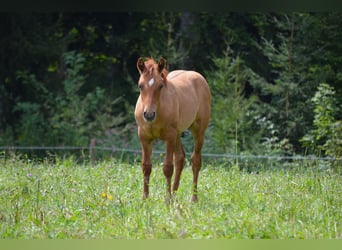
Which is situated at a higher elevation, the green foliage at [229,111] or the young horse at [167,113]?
the young horse at [167,113]

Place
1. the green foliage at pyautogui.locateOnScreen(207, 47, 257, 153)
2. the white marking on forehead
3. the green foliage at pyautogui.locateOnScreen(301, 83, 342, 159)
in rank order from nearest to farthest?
the white marking on forehead
the green foliage at pyautogui.locateOnScreen(301, 83, 342, 159)
the green foliage at pyautogui.locateOnScreen(207, 47, 257, 153)

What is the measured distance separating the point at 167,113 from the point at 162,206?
4.21 feet

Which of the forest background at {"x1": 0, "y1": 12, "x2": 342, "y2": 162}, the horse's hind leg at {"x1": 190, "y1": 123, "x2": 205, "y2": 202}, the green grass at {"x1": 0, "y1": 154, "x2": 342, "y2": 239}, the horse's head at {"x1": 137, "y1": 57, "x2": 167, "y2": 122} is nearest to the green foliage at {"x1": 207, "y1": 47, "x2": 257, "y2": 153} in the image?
the forest background at {"x1": 0, "y1": 12, "x2": 342, "y2": 162}

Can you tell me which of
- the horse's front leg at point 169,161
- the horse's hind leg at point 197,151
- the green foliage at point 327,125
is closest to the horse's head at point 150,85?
the horse's front leg at point 169,161

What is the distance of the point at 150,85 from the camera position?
6582 millimetres

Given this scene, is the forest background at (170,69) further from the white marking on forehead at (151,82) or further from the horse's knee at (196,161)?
the white marking on forehead at (151,82)

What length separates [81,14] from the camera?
19.7 meters

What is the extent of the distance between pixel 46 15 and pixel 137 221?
14145 millimetres

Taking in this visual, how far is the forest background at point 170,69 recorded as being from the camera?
1596 cm

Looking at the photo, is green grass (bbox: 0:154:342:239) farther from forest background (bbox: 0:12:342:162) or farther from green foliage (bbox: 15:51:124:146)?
green foliage (bbox: 15:51:124:146)

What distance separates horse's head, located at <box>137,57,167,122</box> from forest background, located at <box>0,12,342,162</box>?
22.9ft

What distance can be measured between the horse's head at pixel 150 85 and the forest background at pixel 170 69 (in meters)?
6.99

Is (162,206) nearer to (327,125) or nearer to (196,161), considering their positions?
(196,161)

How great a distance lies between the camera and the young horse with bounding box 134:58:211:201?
661 cm
